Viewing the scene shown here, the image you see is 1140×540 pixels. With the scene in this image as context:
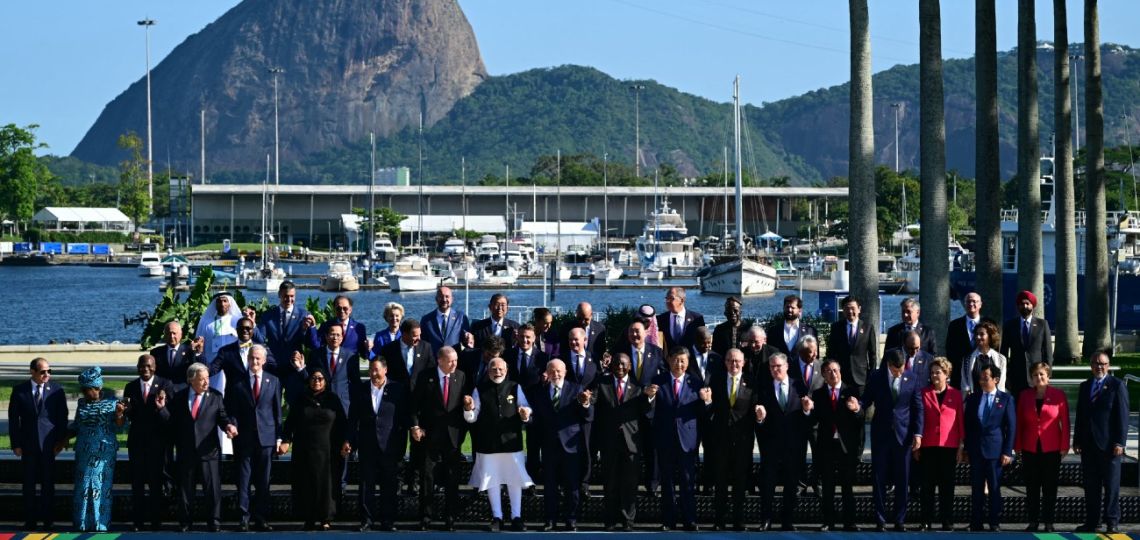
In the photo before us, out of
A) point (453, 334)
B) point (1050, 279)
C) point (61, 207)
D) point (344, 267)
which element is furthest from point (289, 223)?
point (453, 334)

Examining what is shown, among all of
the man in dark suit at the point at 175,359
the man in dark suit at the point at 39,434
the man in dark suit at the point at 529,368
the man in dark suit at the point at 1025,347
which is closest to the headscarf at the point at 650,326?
the man in dark suit at the point at 529,368

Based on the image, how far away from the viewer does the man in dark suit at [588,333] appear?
15.5 m

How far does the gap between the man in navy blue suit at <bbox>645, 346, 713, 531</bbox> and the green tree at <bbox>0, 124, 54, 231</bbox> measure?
137253mm

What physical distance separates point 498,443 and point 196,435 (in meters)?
2.67

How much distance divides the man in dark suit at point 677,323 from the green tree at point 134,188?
152030 mm

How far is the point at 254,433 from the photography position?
47.8 ft

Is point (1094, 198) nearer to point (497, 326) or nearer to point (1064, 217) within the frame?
point (1064, 217)

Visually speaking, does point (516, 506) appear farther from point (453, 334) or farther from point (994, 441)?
point (994, 441)

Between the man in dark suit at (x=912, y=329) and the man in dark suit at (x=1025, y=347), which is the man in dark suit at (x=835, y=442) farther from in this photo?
the man in dark suit at (x=1025, y=347)

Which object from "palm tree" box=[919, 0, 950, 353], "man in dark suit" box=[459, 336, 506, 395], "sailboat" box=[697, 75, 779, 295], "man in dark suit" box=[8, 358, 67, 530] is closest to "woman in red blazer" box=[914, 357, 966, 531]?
"man in dark suit" box=[459, 336, 506, 395]

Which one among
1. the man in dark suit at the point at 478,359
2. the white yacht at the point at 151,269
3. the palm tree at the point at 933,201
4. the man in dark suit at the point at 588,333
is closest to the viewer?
the man in dark suit at the point at 478,359

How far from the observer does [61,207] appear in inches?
6644

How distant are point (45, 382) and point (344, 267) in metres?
89.1

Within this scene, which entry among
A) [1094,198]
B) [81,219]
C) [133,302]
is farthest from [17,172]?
[1094,198]
